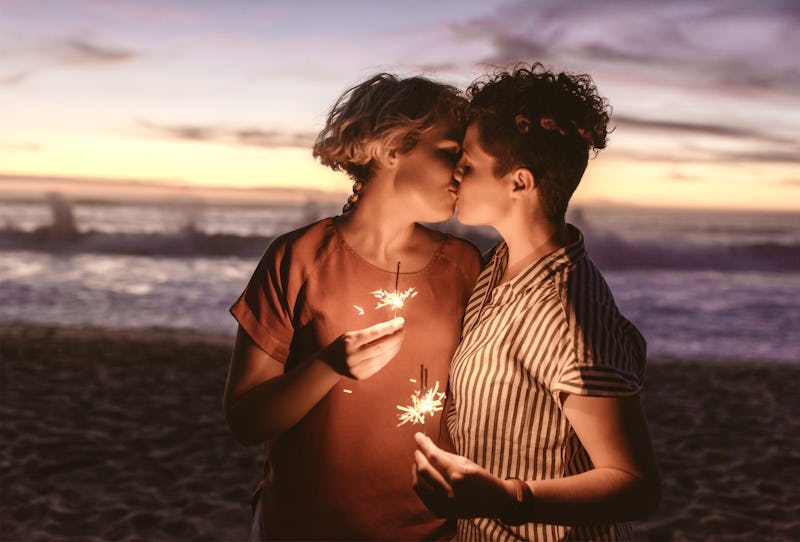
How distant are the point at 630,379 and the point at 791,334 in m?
15.7

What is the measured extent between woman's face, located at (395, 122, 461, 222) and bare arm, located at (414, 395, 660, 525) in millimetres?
890

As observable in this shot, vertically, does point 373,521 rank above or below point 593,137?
below

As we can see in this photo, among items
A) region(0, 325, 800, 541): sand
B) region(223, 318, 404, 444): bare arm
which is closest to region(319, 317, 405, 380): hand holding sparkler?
region(223, 318, 404, 444): bare arm

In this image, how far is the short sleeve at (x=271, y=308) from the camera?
7.88ft

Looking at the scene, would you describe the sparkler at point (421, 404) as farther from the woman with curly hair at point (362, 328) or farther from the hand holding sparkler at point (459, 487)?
the hand holding sparkler at point (459, 487)

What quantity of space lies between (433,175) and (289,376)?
0.87 meters

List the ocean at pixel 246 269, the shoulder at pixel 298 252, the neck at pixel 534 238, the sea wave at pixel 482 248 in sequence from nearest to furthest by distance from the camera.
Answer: the neck at pixel 534 238
the shoulder at pixel 298 252
the ocean at pixel 246 269
the sea wave at pixel 482 248

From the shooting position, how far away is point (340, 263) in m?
2.50

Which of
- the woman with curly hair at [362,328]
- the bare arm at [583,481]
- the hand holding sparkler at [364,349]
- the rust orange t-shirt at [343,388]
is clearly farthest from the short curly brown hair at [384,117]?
the bare arm at [583,481]

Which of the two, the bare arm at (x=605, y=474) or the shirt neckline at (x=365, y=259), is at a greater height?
the shirt neckline at (x=365, y=259)

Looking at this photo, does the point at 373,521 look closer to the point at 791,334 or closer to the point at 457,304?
the point at 457,304

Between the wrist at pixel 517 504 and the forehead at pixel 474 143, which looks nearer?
the wrist at pixel 517 504

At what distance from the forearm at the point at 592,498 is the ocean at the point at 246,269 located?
12.3 m

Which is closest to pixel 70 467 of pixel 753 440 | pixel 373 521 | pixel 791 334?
pixel 373 521
